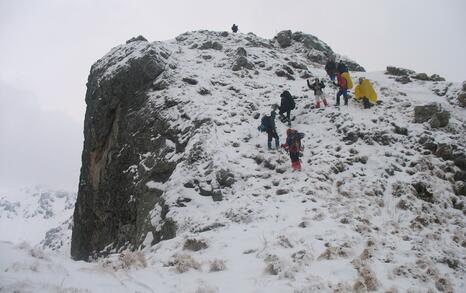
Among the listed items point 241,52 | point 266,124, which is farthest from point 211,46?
point 266,124

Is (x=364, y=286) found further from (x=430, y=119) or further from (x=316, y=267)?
(x=430, y=119)

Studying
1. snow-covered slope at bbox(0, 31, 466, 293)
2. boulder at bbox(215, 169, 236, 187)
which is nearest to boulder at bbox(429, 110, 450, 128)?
snow-covered slope at bbox(0, 31, 466, 293)

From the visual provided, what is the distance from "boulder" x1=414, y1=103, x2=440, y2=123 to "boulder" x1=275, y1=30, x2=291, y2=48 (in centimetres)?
1855

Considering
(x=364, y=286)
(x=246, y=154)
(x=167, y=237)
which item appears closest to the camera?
(x=364, y=286)

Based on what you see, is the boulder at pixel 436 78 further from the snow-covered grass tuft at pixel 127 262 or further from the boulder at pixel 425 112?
the snow-covered grass tuft at pixel 127 262

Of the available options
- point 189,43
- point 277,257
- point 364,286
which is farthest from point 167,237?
point 189,43

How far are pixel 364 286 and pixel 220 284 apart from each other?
291cm

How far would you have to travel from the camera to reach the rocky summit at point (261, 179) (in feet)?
32.8

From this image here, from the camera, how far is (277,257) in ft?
33.0

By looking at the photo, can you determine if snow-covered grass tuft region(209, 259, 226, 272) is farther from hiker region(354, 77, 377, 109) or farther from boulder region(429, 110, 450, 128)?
A: hiker region(354, 77, 377, 109)

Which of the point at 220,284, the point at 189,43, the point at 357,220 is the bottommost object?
the point at 220,284

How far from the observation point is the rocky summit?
10000 millimetres

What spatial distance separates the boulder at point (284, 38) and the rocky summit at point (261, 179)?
7734mm

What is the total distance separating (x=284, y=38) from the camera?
36.5 metres
